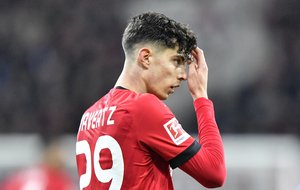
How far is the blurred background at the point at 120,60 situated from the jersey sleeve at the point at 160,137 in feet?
18.3

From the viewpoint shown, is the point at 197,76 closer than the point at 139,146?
No

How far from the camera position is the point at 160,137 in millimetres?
3244

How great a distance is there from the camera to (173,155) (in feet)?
10.6

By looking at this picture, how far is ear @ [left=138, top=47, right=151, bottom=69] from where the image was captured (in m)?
3.36

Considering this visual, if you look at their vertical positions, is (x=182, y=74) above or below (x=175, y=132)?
above

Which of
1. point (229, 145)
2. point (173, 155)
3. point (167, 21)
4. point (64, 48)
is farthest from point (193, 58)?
point (64, 48)

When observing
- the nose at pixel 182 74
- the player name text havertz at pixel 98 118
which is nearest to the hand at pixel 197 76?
the nose at pixel 182 74

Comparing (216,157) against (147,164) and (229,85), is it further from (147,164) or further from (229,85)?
(229,85)

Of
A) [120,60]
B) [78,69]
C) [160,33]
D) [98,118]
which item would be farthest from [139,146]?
[78,69]

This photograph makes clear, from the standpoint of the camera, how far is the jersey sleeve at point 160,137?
3.24m

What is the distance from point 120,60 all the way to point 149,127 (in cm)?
703

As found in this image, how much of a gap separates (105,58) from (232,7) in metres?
1.93

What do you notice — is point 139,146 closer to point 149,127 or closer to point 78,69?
point 149,127

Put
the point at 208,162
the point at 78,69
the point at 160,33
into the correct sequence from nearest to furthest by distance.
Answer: the point at 208,162 < the point at 160,33 < the point at 78,69
